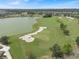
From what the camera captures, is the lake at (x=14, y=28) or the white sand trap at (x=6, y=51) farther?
the lake at (x=14, y=28)

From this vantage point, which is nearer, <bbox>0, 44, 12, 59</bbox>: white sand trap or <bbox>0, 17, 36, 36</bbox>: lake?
<bbox>0, 44, 12, 59</bbox>: white sand trap

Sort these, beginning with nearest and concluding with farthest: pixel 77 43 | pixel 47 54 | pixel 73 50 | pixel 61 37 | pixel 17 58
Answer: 1. pixel 17 58
2. pixel 47 54
3. pixel 73 50
4. pixel 77 43
5. pixel 61 37

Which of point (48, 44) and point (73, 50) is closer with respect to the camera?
point (73, 50)

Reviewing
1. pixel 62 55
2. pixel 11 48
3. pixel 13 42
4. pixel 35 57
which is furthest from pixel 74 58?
pixel 13 42

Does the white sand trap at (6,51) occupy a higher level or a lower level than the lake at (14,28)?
higher

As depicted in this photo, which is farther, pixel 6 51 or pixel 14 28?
pixel 14 28

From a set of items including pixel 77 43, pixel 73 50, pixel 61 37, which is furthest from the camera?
pixel 61 37

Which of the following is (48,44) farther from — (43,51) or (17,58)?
(17,58)

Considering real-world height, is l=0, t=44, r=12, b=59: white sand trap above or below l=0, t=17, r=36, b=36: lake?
above

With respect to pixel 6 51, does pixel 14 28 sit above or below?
below
